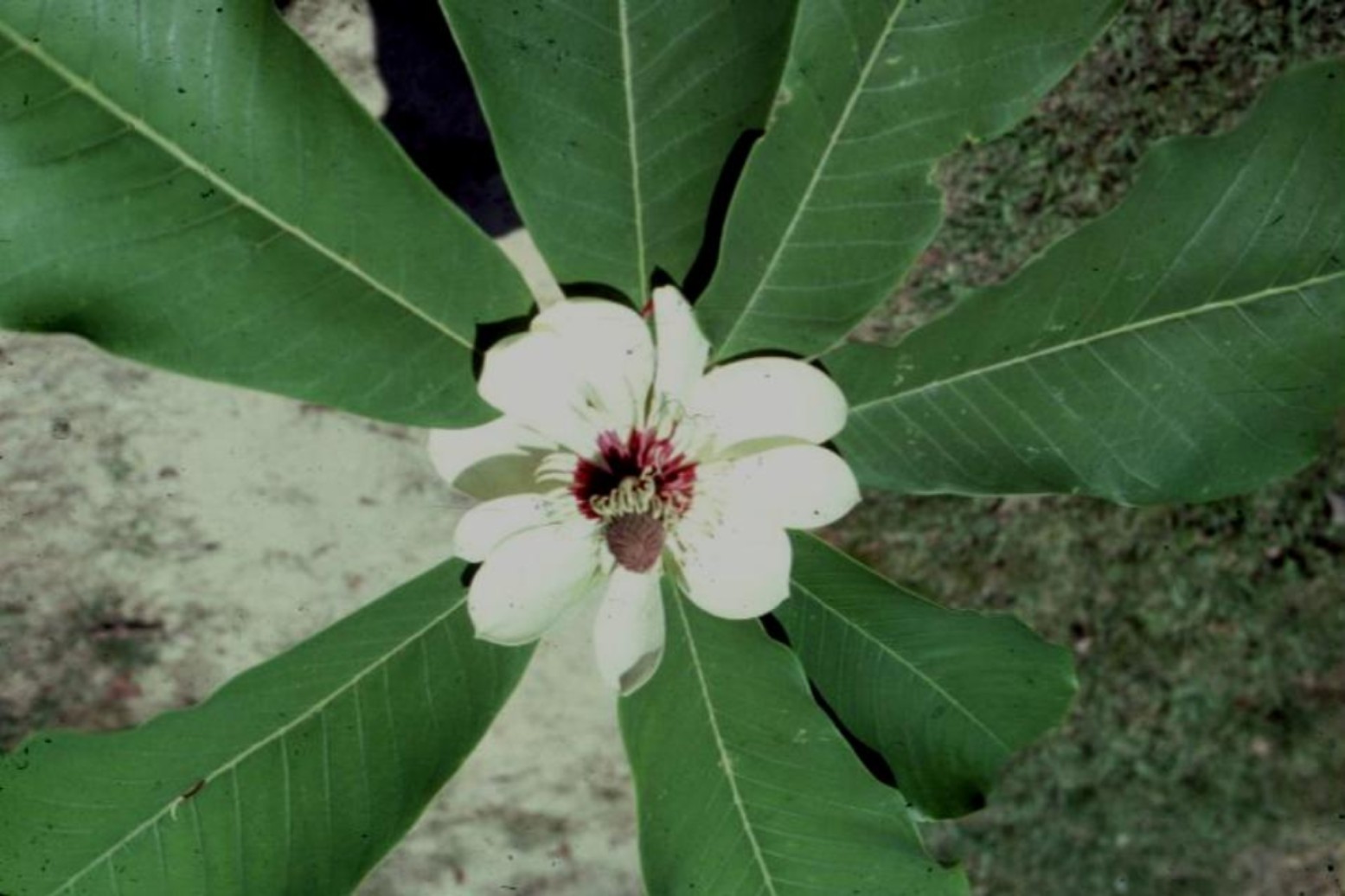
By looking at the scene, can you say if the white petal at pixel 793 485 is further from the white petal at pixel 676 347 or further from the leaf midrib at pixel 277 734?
the leaf midrib at pixel 277 734

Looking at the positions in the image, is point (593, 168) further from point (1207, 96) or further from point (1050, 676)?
point (1207, 96)

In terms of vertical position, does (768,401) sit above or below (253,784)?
above

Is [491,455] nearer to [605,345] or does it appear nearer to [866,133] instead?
[605,345]

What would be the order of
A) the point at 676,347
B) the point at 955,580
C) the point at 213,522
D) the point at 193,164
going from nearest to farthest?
the point at 193,164 → the point at 676,347 → the point at 213,522 → the point at 955,580

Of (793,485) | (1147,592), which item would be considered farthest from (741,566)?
(1147,592)

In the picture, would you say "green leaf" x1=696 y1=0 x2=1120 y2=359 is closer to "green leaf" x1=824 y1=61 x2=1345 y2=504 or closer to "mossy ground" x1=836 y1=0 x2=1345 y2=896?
"green leaf" x1=824 y1=61 x2=1345 y2=504
